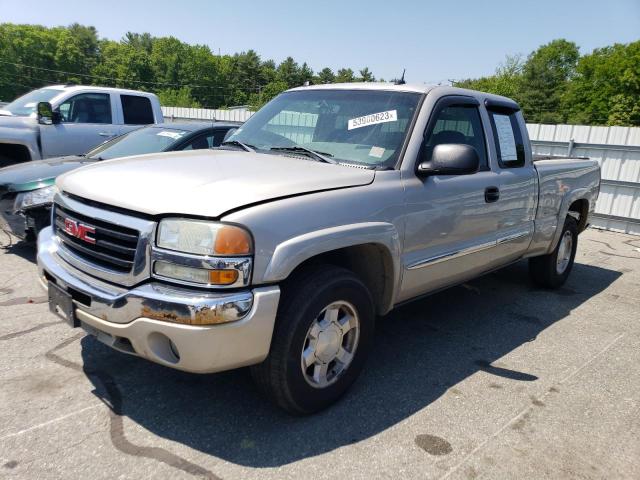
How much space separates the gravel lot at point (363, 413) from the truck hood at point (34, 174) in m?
1.22

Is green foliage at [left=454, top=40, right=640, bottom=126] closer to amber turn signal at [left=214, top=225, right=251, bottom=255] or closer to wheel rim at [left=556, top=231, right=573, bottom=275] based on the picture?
wheel rim at [left=556, top=231, right=573, bottom=275]

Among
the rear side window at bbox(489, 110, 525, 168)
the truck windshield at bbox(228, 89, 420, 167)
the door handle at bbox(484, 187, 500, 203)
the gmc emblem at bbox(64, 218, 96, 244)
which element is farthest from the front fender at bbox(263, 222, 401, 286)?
the rear side window at bbox(489, 110, 525, 168)

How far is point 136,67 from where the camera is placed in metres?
108

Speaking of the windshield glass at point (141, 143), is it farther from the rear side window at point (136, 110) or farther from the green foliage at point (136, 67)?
the green foliage at point (136, 67)

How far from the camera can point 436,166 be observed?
3.20 m

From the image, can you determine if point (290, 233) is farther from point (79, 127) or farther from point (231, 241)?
point (79, 127)

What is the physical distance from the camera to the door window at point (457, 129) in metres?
3.50

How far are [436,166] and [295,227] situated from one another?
3.84 feet

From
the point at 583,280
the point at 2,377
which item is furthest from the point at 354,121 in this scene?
the point at 583,280

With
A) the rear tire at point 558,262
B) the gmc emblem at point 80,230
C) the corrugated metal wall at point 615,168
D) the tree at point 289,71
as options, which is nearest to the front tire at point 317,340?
the gmc emblem at point 80,230

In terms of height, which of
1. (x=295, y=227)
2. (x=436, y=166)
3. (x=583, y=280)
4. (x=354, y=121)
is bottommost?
(x=583, y=280)

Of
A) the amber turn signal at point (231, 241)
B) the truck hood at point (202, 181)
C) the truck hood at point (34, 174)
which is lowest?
the truck hood at point (34, 174)

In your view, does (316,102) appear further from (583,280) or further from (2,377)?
(583,280)

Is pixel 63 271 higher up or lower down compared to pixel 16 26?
lower down
